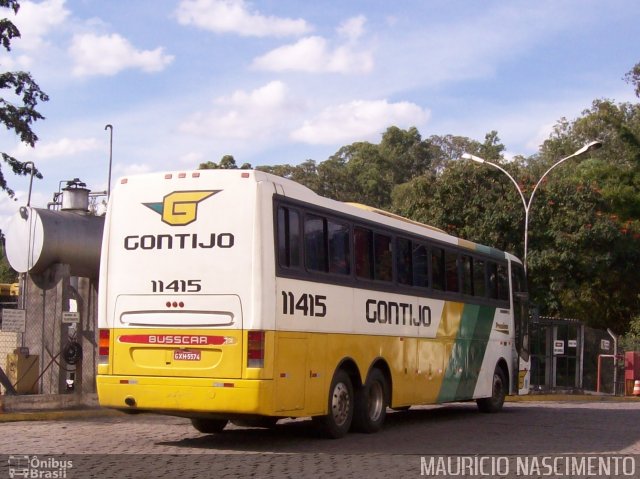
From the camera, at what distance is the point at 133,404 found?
456 inches

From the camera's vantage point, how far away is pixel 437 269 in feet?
54.1

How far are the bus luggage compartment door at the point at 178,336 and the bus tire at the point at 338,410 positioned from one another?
1987 millimetres

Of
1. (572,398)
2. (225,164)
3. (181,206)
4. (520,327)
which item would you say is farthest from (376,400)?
(225,164)

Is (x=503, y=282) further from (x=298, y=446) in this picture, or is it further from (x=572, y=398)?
(x=298, y=446)

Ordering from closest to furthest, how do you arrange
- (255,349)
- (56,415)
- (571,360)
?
1. (255,349)
2. (56,415)
3. (571,360)

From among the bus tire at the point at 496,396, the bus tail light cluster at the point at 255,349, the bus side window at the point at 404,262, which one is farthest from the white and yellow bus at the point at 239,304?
the bus tire at the point at 496,396

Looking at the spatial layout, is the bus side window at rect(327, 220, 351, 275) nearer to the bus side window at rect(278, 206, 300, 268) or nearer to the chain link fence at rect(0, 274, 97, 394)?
the bus side window at rect(278, 206, 300, 268)

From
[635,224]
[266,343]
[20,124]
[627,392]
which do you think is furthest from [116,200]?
[635,224]

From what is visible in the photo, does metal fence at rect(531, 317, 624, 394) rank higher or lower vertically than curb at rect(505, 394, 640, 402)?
higher

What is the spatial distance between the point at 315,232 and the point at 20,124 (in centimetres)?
1191

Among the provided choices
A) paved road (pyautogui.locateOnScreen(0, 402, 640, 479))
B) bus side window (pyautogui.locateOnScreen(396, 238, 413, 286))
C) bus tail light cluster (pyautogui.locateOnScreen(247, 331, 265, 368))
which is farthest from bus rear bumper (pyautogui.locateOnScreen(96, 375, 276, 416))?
bus side window (pyautogui.locateOnScreen(396, 238, 413, 286))

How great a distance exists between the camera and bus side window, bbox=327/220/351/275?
42.7ft

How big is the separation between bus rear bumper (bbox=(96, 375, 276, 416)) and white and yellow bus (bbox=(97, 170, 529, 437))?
0.05 feet

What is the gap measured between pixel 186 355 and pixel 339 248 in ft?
9.50
